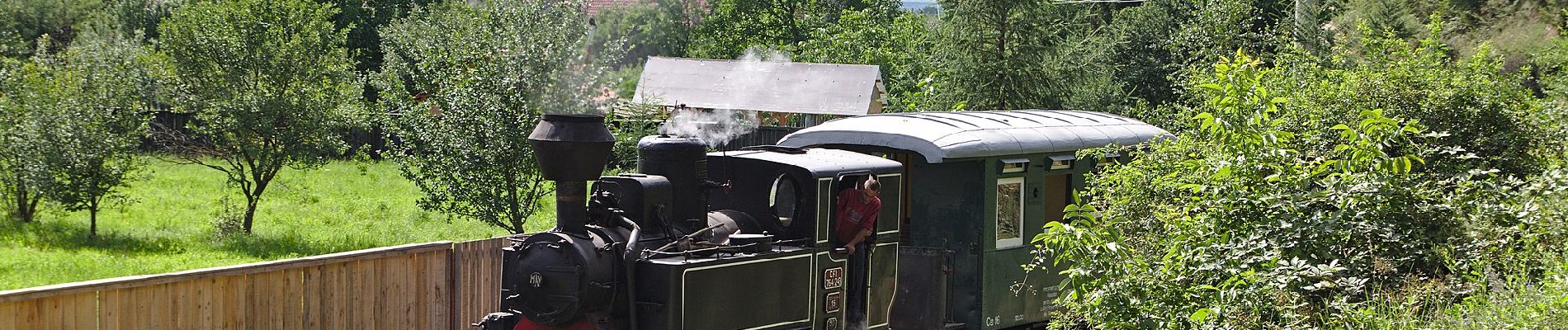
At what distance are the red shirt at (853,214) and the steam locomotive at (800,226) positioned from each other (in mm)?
95

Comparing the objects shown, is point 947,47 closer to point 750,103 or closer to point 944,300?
point 944,300

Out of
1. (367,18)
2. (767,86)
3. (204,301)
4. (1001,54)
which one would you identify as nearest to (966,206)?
(204,301)

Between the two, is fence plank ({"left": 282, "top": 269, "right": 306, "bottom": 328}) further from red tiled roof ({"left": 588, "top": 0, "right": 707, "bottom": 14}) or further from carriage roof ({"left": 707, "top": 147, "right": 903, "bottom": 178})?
red tiled roof ({"left": 588, "top": 0, "right": 707, "bottom": 14})

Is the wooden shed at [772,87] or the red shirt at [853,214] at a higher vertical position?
the wooden shed at [772,87]

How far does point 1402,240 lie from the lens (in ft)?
19.4

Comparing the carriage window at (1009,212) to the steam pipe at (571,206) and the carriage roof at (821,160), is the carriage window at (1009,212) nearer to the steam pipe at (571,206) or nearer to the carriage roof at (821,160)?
the carriage roof at (821,160)

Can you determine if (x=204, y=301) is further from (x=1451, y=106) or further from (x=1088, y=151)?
(x=1451, y=106)

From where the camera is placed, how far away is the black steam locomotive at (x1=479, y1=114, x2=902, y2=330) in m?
7.49

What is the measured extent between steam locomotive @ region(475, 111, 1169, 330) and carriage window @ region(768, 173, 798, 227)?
13 millimetres

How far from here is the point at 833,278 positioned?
903 cm

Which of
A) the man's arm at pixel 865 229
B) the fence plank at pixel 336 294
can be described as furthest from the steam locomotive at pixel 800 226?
the fence plank at pixel 336 294

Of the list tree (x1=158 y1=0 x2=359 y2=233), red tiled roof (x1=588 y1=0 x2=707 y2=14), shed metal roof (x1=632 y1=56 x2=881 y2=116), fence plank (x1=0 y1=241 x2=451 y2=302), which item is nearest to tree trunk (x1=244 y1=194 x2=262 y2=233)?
tree (x1=158 y1=0 x2=359 y2=233)

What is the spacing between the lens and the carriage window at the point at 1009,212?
34.3 feet

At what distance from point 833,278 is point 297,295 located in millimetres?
3838
